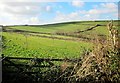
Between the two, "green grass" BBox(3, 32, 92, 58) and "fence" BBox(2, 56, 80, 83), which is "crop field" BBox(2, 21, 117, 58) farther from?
"fence" BBox(2, 56, 80, 83)

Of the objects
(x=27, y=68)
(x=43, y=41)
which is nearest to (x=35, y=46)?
(x=43, y=41)

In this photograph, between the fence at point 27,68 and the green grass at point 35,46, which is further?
the green grass at point 35,46

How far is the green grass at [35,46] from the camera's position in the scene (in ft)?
51.0

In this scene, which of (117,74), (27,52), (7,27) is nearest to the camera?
(117,74)

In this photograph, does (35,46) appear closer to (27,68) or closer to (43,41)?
(43,41)

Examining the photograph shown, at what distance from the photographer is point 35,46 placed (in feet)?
57.3

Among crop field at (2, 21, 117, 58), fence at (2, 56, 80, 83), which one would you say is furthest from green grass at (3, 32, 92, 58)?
fence at (2, 56, 80, 83)

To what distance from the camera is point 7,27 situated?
19594 mm

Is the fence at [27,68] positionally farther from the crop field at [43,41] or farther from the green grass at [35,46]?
the green grass at [35,46]

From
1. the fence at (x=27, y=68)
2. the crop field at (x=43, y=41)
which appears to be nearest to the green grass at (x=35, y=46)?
the crop field at (x=43, y=41)

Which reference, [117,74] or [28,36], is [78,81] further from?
[28,36]

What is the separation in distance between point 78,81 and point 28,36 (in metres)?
9.43

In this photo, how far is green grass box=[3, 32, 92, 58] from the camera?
51.0 ft

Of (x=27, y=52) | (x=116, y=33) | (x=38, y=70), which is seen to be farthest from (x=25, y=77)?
(x=27, y=52)
